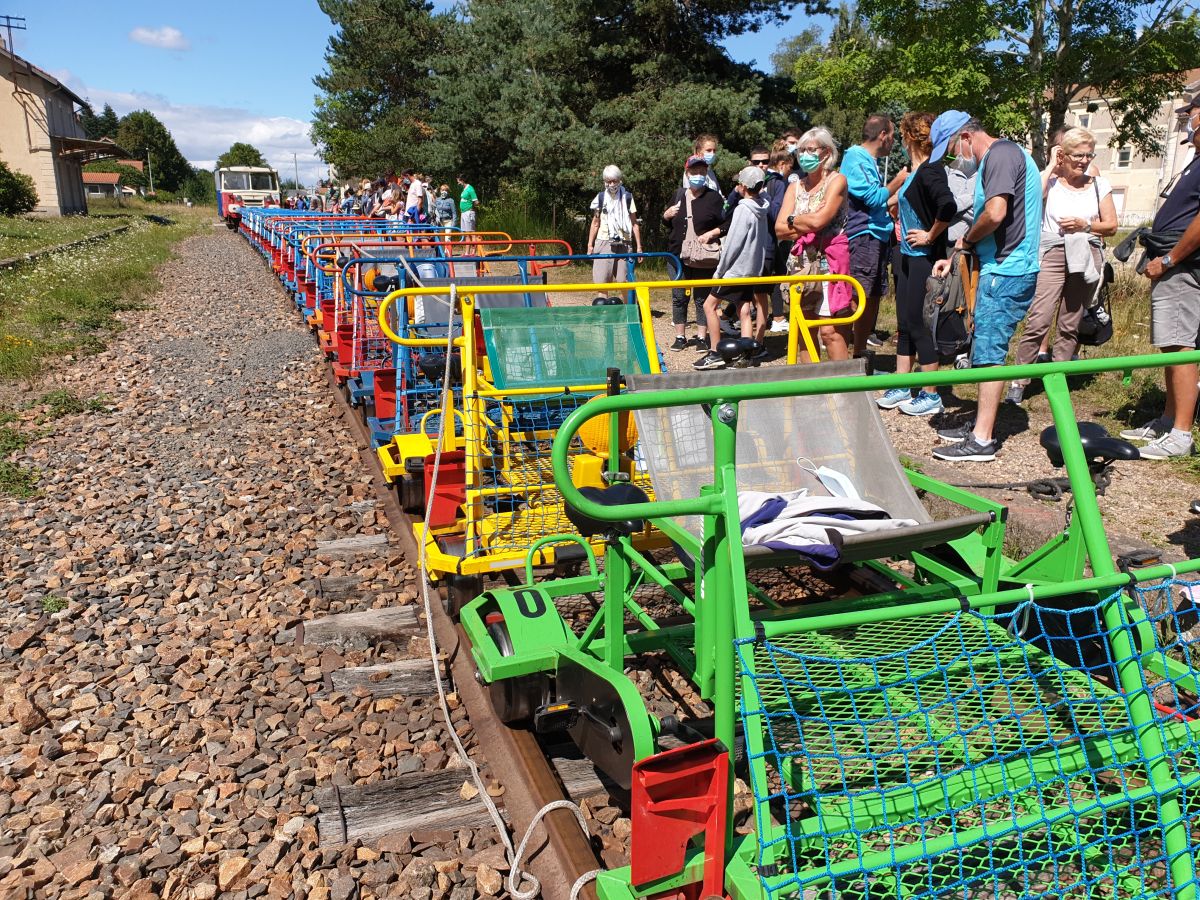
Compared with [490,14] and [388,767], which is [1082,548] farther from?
[490,14]

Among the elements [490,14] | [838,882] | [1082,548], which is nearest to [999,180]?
[1082,548]

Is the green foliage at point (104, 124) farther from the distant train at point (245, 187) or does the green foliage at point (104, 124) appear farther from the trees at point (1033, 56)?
the trees at point (1033, 56)

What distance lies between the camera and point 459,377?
217 inches

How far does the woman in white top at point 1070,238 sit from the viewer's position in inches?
274

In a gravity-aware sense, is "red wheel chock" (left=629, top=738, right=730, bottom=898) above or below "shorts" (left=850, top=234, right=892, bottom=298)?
below

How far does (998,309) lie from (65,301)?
14.2 meters

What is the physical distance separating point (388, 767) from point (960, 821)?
1.99 meters

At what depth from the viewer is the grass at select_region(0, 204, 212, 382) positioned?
11.1 metres

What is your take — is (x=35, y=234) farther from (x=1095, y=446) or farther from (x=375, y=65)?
(x=1095, y=446)

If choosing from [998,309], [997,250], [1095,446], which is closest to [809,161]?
[997,250]

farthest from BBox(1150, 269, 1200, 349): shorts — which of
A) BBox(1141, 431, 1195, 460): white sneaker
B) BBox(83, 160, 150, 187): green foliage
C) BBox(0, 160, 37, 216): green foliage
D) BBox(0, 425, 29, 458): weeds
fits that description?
BBox(83, 160, 150, 187): green foliage

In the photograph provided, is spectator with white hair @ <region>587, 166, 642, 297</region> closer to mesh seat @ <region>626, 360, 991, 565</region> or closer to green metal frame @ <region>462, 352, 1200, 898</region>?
mesh seat @ <region>626, 360, 991, 565</region>

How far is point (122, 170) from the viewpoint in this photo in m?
110

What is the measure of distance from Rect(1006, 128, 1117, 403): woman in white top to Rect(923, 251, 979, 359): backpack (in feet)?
2.41
